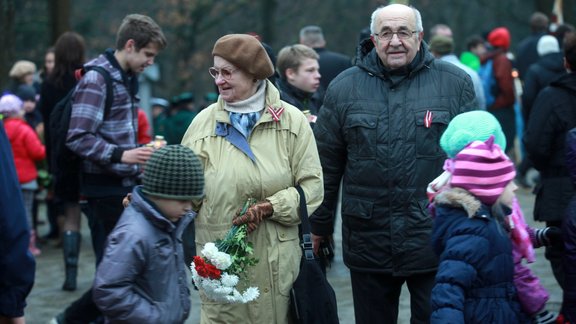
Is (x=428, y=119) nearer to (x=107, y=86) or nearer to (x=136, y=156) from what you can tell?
(x=136, y=156)

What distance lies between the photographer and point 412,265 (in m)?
5.90

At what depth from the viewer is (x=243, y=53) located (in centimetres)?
571

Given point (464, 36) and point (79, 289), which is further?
point (464, 36)

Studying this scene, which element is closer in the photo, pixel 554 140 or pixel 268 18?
pixel 554 140

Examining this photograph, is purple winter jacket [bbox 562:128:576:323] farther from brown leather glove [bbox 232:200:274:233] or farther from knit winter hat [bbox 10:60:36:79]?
knit winter hat [bbox 10:60:36:79]

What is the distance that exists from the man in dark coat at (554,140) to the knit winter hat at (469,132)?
6.85ft

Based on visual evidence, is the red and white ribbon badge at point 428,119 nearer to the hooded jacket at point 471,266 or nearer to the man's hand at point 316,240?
the hooded jacket at point 471,266

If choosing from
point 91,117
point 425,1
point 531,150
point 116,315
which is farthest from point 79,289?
point 425,1

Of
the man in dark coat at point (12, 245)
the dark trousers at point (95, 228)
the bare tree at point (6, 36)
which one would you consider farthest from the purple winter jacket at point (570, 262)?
the bare tree at point (6, 36)

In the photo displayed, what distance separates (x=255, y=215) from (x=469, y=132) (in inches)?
46.4

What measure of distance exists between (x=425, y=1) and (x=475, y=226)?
116 ft

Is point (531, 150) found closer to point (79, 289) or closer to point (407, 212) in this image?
point (407, 212)

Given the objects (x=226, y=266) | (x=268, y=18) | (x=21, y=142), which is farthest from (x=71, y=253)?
(x=268, y=18)

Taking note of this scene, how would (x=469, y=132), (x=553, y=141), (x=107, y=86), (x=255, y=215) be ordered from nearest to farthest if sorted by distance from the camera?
1. (x=469, y=132)
2. (x=255, y=215)
3. (x=553, y=141)
4. (x=107, y=86)
